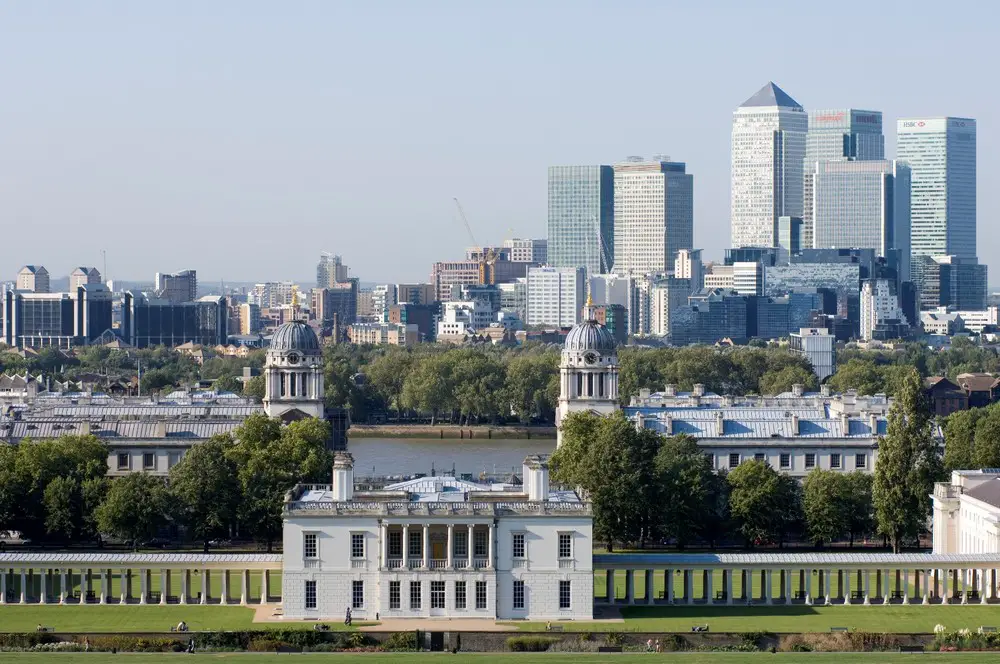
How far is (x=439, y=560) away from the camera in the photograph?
74750 mm

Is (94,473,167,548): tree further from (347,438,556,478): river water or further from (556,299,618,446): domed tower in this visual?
(556,299,618,446): domed tower

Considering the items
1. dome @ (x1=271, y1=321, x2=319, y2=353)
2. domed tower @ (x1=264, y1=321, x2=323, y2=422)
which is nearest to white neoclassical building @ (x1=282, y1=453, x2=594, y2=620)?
domed tower @ (x1=264, y1=321, x2=323, y2=422)

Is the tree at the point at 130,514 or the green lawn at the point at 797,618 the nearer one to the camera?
the green lawn at the point at 797,618

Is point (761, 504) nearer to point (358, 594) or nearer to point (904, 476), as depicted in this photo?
point (904, 476)

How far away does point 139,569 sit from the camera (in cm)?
7981

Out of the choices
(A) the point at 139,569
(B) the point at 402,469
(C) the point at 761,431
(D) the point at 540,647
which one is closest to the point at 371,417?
(B) the point at 402,469

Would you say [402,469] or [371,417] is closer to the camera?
[402,469]

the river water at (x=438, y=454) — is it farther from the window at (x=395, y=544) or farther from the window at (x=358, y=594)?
the window at (x=358, y=594)

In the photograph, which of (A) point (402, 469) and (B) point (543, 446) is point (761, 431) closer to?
(A) point (402, 469)

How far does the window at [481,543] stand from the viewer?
7475 cm

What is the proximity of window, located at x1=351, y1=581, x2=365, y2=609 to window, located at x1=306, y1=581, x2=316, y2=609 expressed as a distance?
1.13 m

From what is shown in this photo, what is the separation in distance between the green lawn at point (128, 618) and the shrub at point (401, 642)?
379cm

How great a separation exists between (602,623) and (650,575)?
5.53 m

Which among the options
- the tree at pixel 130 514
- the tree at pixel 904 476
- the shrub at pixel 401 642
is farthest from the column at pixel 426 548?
the tree at pixel 904 476
